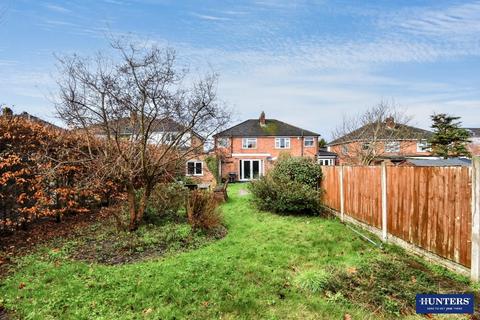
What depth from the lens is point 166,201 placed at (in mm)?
9562

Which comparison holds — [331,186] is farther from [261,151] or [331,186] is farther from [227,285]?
[261,151]

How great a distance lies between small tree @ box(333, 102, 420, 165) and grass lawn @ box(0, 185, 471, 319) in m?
19.3

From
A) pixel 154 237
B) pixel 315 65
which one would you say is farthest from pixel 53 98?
pixel 315 65

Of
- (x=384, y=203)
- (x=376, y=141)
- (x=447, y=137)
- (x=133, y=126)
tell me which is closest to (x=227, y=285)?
(x=384, y=203)

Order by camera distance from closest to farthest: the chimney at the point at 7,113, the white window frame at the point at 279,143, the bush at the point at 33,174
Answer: the bush at the point at 33,174, the chimney at the point at 7,113, the white window frame at the point at 279,143

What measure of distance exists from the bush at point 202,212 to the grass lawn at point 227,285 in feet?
4.32

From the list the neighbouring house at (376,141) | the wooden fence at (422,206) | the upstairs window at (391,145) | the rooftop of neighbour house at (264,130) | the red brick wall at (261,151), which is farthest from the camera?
the rooftop of neighbour house at (264,130)

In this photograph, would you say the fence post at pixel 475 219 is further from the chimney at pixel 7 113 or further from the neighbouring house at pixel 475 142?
the neighbouring house at pixel 475 142

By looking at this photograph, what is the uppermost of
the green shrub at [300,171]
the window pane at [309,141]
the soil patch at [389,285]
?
the window pane at [309,141]

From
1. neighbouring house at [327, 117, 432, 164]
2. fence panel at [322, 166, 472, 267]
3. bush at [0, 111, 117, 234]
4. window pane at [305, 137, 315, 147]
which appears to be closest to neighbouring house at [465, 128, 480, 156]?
neighbouring house at [327, 117, 432, 164]

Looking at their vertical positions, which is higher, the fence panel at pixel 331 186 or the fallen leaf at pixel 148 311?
the fence panel at pixel 331 186

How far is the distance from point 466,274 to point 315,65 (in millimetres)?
10286

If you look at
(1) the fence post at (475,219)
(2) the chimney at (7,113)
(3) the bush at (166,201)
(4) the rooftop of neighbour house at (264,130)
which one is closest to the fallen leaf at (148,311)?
(1) the fence post at (475,219)

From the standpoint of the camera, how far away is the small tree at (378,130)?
80.8ft
